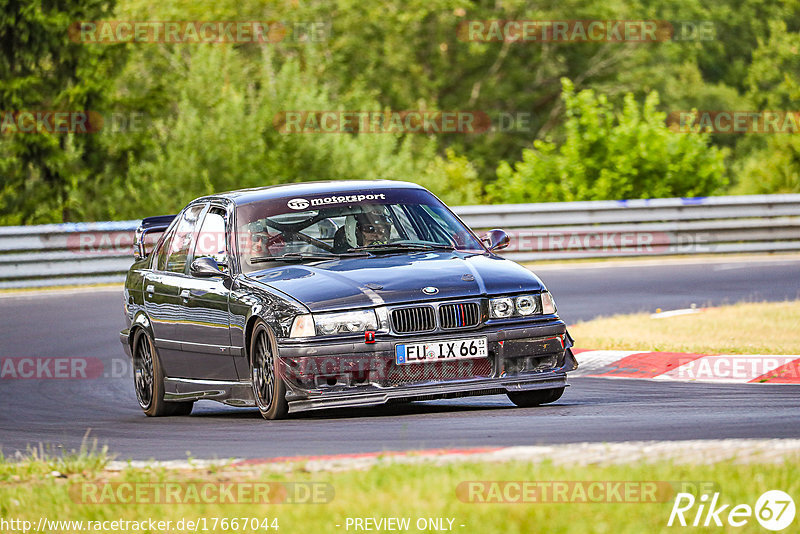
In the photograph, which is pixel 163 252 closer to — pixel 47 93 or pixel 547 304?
pixel 547 304

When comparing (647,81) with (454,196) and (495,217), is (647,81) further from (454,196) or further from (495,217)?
(495,217)

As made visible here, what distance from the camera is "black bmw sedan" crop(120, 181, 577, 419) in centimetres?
811

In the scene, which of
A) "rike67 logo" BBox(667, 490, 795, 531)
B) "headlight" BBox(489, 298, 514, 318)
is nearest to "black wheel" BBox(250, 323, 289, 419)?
"headlight" BBox(489, 298, 514, 318)

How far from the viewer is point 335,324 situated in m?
8.12

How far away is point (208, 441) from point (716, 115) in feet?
162

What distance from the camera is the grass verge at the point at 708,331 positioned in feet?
38.7

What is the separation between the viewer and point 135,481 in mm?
5996

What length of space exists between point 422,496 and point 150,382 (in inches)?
212

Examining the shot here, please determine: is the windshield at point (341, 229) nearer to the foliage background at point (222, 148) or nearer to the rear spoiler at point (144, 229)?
the rear spoiler at point (144, 229)

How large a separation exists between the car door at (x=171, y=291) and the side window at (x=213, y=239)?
15 centimetres

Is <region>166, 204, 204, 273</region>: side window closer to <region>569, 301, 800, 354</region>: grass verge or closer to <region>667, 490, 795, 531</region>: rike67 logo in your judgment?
<region>569, 301, 800, 354</region>: grass verge

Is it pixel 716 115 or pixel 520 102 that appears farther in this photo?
pixel 716 115

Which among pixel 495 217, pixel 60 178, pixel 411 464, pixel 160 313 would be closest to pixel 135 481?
pixel 411 464

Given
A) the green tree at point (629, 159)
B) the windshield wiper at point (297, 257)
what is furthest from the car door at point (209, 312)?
the green tree at point (629, 159)
